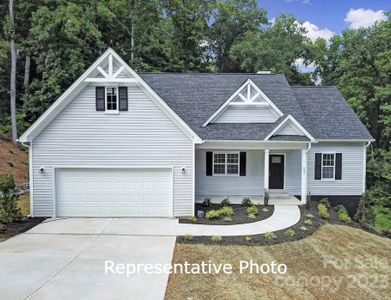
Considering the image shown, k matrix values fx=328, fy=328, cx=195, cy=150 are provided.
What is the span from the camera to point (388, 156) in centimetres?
2141

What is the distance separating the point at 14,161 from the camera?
2061 cm

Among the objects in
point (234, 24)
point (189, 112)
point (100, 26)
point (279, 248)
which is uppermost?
point (234, 24)

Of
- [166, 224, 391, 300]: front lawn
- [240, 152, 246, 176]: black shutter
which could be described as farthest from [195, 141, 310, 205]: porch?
[166, 224, 391, 300]: front lawn

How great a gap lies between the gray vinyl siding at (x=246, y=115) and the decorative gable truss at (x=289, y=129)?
3.81 feet

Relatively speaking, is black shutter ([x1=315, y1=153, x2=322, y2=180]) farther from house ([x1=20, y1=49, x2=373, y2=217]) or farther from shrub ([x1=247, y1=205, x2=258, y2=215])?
shrub ([x1=247, y1=205, x2=258, y2=215])

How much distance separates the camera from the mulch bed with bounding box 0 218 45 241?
10.7 m

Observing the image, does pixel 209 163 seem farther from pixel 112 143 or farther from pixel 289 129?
pixel 112 143

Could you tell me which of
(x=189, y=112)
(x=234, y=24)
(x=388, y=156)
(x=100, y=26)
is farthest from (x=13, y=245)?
(x=234, y=24)

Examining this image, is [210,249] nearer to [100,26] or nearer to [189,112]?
[189,112]

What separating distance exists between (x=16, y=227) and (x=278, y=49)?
87.3 feet

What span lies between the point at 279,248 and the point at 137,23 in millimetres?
23759

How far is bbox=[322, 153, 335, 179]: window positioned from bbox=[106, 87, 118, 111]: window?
10.3m

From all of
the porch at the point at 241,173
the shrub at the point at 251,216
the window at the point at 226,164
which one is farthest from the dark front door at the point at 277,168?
the shrub at the point at 251,216

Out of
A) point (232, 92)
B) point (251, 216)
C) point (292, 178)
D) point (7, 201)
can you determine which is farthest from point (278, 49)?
point (7, 201)
